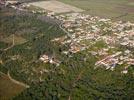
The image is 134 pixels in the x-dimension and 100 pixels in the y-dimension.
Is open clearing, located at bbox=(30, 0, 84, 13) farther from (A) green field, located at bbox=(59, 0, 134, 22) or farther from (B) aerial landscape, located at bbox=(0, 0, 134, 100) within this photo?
(A) green field, located at bbox=(59, 0, 134, 22)

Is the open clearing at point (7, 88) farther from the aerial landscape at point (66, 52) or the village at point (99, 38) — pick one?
the village at point (99, 38)

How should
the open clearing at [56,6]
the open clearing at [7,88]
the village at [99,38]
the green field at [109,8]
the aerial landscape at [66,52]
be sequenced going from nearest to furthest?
the open clearing at [7,88] → the aerial landscape at [66,52] → the village at [99,38] → the green field at [109,8] → the open clearing at [56,6]

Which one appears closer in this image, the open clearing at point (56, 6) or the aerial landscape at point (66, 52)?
the aerial landscape at point (66, 52)

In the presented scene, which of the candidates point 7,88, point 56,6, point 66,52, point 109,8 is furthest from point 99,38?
point 56,6

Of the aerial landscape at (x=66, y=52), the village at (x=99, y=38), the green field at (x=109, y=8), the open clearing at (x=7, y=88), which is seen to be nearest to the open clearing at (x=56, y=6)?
the aerial landscape at (x=66, y=52)

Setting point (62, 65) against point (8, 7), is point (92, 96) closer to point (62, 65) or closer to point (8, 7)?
point (62, 65)

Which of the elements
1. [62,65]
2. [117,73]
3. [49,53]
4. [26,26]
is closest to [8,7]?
[26,26]

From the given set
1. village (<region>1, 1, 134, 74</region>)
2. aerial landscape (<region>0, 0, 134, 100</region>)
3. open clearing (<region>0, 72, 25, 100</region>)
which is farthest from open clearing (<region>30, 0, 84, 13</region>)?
open clearing (<region>0, 72, 25, 100</region>)
